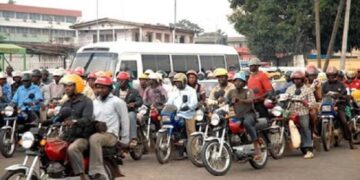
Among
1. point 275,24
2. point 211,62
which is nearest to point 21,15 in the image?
point 275,24

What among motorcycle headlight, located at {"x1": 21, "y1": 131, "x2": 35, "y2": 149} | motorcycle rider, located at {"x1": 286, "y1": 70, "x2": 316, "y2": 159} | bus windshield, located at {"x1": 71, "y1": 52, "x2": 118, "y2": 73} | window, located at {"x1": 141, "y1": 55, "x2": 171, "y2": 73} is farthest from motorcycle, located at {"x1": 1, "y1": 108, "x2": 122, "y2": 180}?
window, located at {"x1": 141, "y1": 55, "x2": 171, "y2": 73}

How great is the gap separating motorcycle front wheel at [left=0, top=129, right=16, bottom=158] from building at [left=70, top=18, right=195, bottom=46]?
27.8m

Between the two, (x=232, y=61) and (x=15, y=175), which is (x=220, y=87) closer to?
(x=15, y=175)

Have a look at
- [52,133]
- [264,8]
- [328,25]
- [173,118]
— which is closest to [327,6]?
[328,25]

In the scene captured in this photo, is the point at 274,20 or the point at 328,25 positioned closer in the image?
the point at 328,25

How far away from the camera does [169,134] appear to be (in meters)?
9.70

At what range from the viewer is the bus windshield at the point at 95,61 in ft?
52.3

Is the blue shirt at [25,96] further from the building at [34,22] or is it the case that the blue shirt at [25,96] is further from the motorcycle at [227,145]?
the building at [34,22]

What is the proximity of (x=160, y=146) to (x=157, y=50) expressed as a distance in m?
8.40

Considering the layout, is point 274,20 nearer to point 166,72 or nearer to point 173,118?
point 166,72

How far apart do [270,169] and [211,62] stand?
11.1 meters

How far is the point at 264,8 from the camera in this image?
36875mm

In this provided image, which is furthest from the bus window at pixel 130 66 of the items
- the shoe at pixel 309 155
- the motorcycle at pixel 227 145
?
the motorcycle at pixel 227 145

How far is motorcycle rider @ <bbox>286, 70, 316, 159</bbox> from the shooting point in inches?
410
